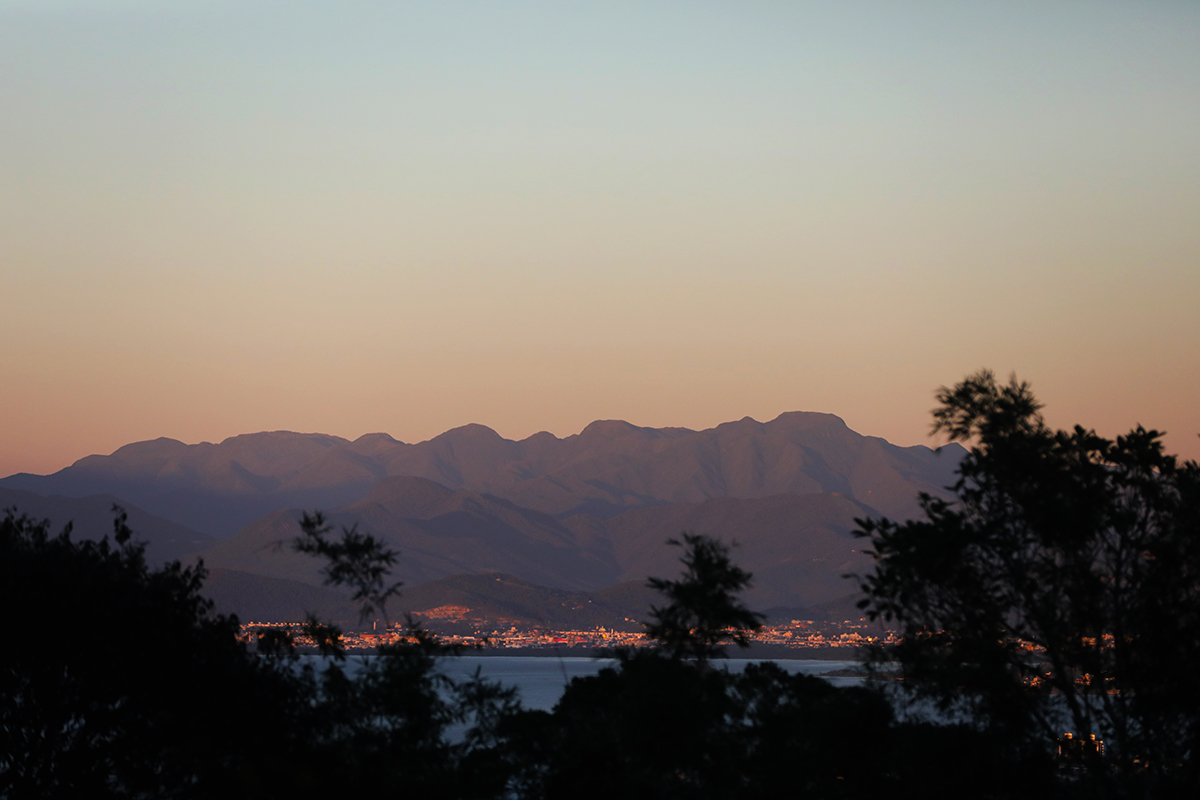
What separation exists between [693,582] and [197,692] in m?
9.44

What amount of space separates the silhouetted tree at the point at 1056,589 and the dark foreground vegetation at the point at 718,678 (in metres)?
0.04

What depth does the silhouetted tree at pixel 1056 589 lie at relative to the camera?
18.3 metres

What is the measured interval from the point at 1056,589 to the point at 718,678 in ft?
30.4

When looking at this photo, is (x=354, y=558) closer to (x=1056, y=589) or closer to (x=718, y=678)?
(x=718, y=678)

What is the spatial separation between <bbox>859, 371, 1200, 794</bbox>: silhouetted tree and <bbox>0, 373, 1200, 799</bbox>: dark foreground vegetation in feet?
0.13

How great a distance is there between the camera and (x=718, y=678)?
1035 inches

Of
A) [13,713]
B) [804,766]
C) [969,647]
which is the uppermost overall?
[969,647]

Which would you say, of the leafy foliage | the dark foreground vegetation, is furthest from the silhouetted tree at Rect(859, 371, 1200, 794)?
the leafy foliage

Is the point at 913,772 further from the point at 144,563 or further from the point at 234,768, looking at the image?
the point at 144,563

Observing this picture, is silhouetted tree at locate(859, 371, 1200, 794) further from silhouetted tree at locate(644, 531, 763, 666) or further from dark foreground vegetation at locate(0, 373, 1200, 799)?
silhouetted tree at locate(644, 531, 763, 666)


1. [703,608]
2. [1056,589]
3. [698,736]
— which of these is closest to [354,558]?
[703,608]

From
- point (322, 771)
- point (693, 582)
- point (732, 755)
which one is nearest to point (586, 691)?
point (732, 755)

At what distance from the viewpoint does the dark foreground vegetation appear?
61.0 ft

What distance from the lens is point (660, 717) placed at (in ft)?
81.6
